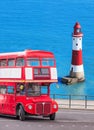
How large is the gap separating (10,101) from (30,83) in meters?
1.73

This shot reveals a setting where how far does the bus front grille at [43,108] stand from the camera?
27.9 m

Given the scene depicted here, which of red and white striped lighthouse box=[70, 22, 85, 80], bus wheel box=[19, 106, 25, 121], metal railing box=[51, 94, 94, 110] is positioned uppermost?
red and white striped lighthouse box=[70, 22, 85, 80]

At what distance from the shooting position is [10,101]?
29297mm

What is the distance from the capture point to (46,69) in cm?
2841

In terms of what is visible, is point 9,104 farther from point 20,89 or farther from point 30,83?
point 30,83

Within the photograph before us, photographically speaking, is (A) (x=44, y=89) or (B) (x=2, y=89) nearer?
(A) (x=44, y=89)

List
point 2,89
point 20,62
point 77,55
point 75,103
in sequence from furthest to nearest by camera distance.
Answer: point 77,55
point 75,103
point 2,89
point 20,62

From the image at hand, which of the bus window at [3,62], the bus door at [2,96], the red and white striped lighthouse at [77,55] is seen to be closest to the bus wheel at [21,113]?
the bus door at [2,96]

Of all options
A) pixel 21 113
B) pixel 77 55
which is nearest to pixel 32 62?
pixel 21 113

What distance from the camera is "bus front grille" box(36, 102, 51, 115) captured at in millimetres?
27859

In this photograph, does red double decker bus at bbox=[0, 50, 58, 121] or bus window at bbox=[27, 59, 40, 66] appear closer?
red double decker bus at bbox=[0, 50, 58, 121]

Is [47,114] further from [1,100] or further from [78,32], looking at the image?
[78,32]

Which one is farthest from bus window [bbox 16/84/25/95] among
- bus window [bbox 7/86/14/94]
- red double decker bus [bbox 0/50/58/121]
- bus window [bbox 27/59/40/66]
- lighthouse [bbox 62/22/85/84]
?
lighthouse [bbox 62/22/85/84]

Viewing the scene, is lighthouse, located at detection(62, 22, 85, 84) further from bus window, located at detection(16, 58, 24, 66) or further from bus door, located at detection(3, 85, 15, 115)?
bus window, located at detection(16, 58, 24, 66)
